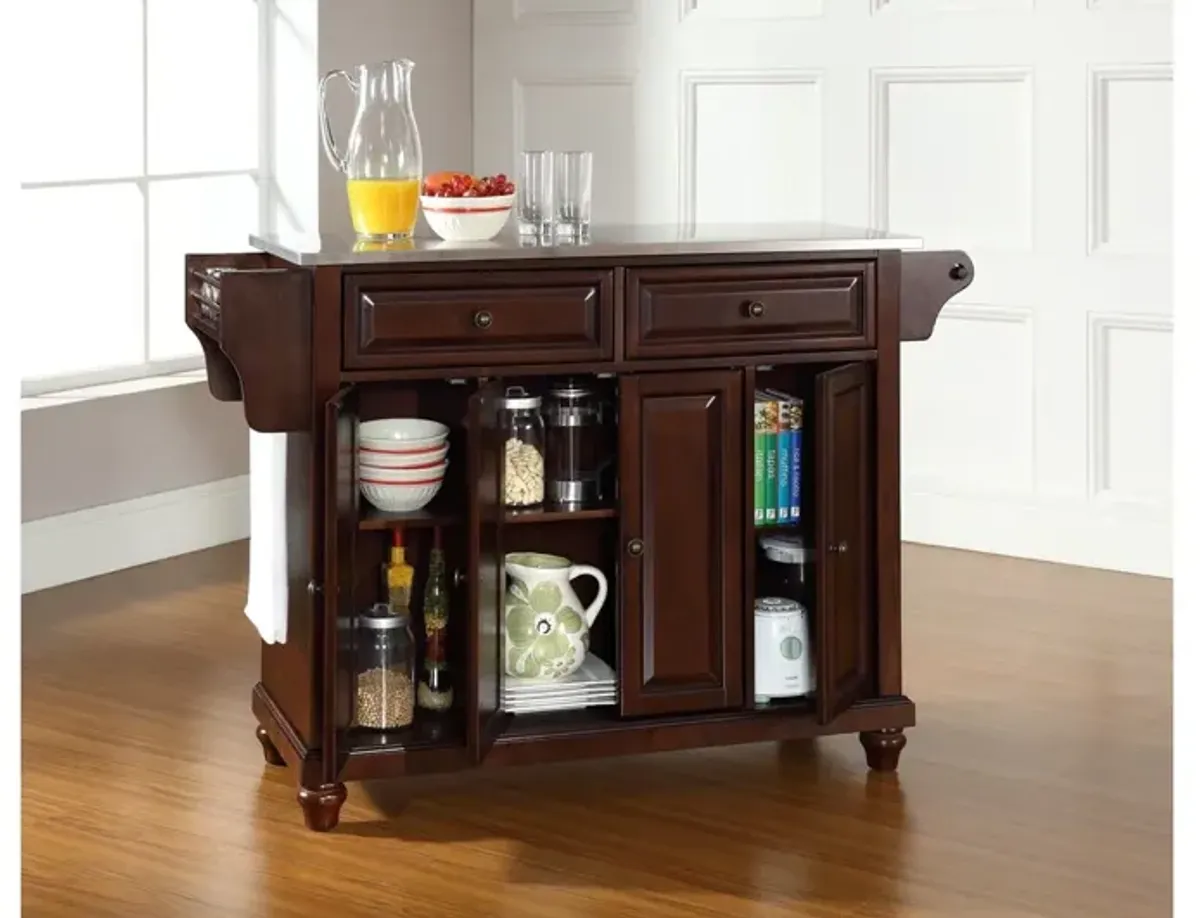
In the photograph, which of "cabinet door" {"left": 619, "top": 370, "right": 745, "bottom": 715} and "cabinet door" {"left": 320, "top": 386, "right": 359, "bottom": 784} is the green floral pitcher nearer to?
"cabinet door" {"left": 619, "top": 370, "right": 745, "bottom": 715}

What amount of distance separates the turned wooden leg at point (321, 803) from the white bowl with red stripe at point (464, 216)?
0.87m

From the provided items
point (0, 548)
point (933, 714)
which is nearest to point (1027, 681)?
point (933, 714)

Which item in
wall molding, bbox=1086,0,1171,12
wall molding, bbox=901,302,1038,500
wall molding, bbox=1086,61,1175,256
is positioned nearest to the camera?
wall molding, bbox=1086,0,1171,12

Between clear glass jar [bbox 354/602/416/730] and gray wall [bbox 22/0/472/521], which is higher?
gray wall [bbox 22/0/472/521]

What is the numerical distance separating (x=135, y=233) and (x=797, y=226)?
211 cm

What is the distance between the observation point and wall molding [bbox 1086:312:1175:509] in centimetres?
475

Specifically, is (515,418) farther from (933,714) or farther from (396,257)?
(933,714)

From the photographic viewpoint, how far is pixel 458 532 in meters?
3.04

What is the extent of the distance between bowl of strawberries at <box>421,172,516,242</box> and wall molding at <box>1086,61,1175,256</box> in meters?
2.13

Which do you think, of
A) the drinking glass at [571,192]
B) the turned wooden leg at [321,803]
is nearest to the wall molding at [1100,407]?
the drinking glass at [571,192]

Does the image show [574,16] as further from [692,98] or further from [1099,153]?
[1099,153]

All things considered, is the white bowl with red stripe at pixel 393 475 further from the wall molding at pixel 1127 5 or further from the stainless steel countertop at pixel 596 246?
the wall molding at pixel 1127 5

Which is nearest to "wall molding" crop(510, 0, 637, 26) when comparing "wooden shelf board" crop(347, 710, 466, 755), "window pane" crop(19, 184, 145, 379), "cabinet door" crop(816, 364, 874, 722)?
"window pane" crop(19, 184, 145, 379)

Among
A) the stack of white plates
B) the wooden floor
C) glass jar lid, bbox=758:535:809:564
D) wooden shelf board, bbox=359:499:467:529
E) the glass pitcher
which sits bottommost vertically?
the wooden floor
